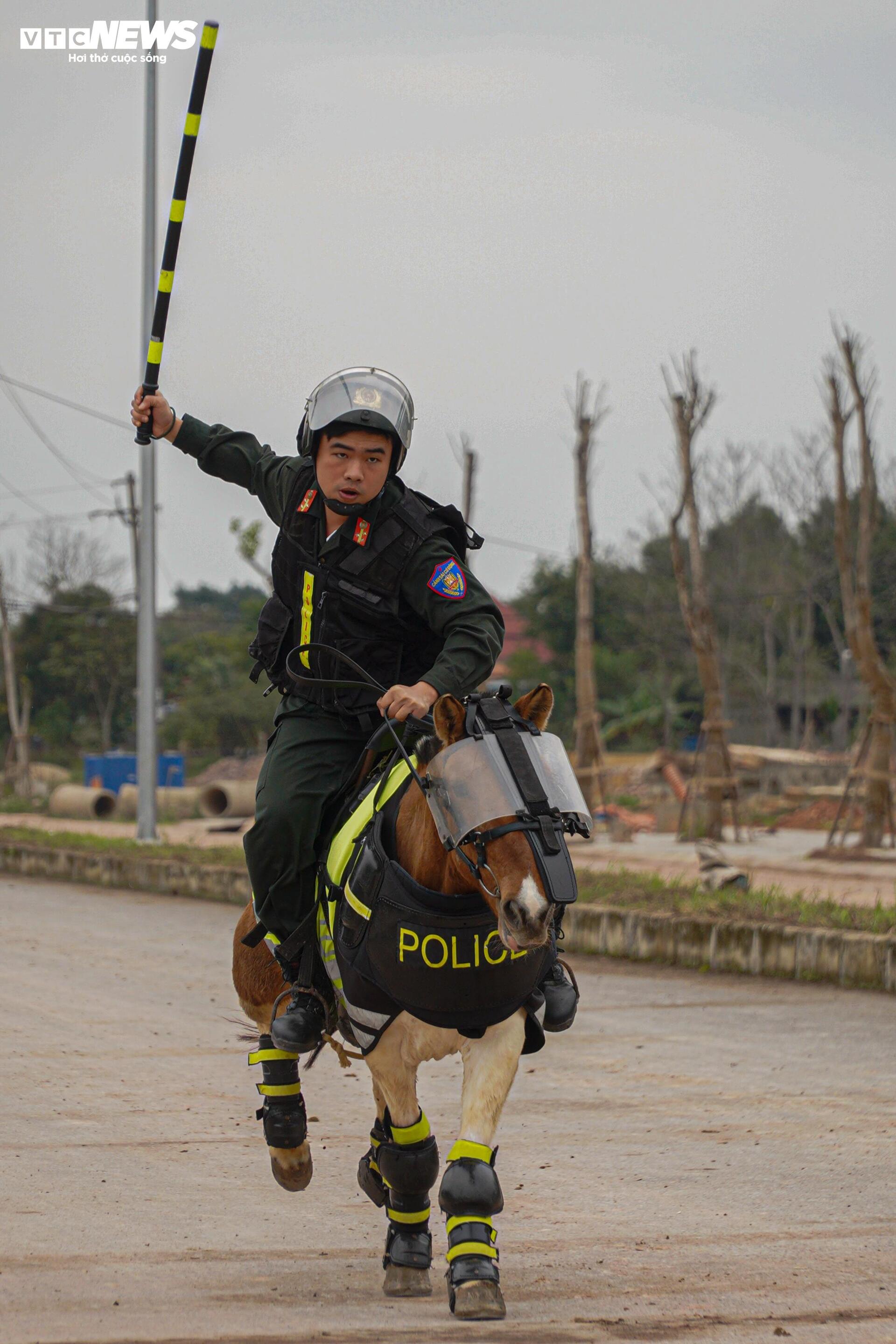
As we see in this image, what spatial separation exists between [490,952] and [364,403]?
1768 millimetres

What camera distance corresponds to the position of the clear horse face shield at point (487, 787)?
4.04 metres

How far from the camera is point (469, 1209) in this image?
14.5 ft

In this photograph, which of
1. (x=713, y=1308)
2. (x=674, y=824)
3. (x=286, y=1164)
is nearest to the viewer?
(x=713, y=1308)

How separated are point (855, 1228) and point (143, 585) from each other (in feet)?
64.3

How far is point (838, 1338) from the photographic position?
162 inches

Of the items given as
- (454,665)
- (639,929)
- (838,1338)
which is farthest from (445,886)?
(639,929)

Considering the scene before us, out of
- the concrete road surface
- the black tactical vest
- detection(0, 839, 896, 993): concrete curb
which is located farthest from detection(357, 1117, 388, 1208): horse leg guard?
detection(0, 839, 896, 993): concrete curb

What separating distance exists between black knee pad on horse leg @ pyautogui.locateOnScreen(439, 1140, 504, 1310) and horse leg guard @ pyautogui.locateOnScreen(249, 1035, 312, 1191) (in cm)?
106

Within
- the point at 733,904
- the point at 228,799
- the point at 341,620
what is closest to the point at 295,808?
the point at 341,620

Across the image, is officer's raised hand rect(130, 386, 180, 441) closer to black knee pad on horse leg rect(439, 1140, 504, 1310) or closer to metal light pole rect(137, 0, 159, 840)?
black knee pad on horse leg rect(439, 1140, 504, 1310)

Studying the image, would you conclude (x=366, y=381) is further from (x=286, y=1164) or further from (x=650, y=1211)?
(x=650, y=1211)

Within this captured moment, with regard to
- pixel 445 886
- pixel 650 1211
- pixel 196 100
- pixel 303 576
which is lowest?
pixel 650 1211

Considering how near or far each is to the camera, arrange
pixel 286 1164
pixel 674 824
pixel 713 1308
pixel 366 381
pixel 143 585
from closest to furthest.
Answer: pixel 713 1308 < pixel 366 381 < pixel 286 1164 < pixel 143 585 < pixel 674 824

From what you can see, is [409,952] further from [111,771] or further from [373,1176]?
[111,771]
